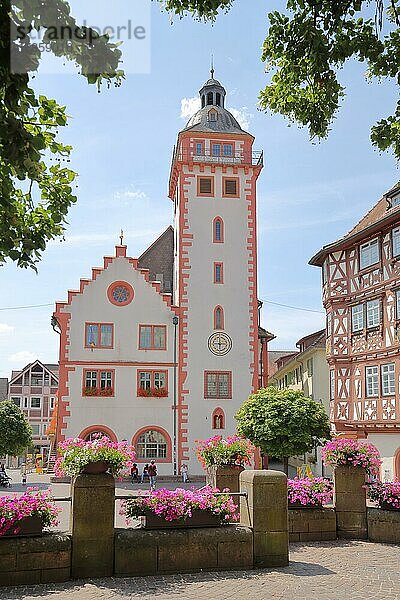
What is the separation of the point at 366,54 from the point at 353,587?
689 cm

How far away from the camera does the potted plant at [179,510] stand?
10836mm

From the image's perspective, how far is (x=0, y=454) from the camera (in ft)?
131

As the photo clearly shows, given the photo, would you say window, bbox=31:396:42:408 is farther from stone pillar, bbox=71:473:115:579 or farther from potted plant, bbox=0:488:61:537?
stone pillar, bbox=71:473:115:579

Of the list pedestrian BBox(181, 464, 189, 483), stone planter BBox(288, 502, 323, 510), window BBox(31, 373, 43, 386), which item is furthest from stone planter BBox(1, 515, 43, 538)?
window BBox(31, 373, 43, 386)

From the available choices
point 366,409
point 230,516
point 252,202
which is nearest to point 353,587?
point 230,516

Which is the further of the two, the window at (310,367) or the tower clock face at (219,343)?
the window at (310,367)

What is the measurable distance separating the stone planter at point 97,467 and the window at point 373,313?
69.0 ft

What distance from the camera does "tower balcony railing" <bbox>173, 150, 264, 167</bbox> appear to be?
44.0 meters

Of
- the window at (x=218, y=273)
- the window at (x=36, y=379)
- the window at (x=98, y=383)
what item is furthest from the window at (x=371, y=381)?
the window at (x=36, y=379)

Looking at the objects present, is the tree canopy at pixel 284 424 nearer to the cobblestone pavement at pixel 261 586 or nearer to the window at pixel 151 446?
the window at pixel 151 446

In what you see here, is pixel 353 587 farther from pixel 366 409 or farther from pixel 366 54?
pixel 366 409

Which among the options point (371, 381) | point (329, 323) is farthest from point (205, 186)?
point (371, 381)

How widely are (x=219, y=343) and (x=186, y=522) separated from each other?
102 ft

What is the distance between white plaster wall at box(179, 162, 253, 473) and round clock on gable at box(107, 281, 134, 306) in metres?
3.57
